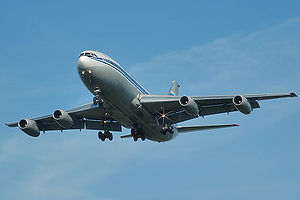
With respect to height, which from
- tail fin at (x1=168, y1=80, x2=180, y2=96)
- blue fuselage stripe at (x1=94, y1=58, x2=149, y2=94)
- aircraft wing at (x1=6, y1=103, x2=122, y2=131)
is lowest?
blue fuselage stripe at (x1=94, y1=58, x2=149, y2=94)

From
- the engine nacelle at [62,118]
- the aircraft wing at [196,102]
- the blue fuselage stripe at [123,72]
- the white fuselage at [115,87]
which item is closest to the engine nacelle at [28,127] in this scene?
the engine nacelle at [62,118]

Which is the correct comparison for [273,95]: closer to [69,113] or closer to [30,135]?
[69,113]

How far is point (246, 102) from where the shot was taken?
1698 inches

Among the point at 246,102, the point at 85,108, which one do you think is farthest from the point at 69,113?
the point at 246,102

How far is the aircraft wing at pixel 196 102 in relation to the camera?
145ft

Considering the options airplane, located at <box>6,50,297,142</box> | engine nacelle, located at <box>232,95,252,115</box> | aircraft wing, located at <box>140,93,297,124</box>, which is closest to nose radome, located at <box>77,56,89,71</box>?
airplane, located at <box>6,50,297,142</box>

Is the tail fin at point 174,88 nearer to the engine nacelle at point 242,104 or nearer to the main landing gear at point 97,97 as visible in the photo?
the main landing gear at point 97,97

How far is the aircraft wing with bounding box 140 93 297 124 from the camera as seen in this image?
1735 inches

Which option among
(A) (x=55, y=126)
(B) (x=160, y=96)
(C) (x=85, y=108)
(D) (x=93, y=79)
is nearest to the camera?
(D) (x=93, y=79)

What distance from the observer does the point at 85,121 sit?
50.9 meters

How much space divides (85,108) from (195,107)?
10.2 metres

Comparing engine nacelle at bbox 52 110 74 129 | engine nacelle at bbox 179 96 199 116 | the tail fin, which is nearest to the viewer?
engine nacelle at bbox 179 96 199 116

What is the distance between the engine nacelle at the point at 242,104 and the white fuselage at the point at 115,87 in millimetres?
7080

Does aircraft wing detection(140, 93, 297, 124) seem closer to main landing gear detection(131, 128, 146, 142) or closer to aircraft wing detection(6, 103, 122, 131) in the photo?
main landing gear detection(131, 128, 146, 142)
